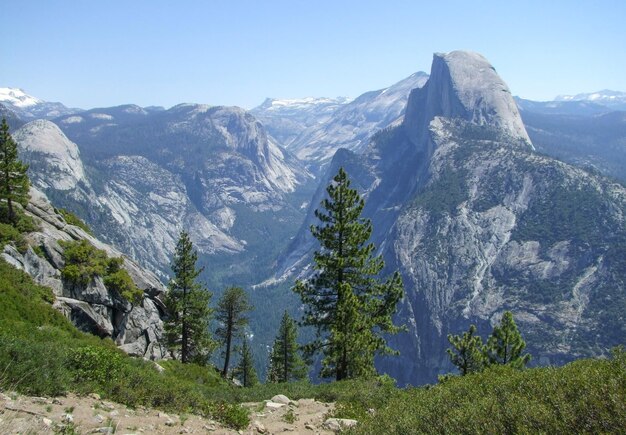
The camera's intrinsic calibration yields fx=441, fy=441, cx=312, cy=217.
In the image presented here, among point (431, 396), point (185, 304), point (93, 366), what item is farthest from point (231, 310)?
point (431, 396)

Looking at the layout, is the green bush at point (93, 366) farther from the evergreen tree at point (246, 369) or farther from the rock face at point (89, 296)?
the evergreen tree at point (246, 369)

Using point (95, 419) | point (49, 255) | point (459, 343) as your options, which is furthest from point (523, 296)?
point (95, 419)

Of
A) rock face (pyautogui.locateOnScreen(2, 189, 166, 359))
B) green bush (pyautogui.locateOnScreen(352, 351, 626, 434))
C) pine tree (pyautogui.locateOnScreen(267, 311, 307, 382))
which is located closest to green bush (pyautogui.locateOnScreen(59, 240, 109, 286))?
rock face (pyautogui.locateOnScreen(2, 189, 166, 359))

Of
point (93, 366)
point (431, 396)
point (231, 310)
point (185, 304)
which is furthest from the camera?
point (231, 310)

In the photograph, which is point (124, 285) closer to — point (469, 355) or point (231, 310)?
point (231, 310)

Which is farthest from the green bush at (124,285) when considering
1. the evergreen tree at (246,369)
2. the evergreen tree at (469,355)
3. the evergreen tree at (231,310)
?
the evergreen tree at (469,355)
